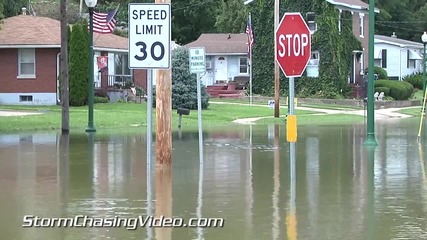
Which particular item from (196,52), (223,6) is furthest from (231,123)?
(223,6)

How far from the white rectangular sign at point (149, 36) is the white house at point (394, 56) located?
2686 inches

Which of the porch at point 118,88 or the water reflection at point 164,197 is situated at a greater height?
the porch at point 118,88

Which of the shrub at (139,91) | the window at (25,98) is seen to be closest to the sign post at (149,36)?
the window at (25,98)

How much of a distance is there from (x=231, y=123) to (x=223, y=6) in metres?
42.1

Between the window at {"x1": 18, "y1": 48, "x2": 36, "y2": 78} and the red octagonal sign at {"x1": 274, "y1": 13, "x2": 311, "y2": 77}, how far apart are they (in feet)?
116

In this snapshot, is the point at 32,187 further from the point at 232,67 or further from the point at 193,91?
the point at 232,67

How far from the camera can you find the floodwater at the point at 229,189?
10836mm

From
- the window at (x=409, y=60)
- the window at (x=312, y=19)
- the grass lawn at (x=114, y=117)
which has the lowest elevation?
the grass lawn at (x=114, y=117)

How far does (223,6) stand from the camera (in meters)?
77.8

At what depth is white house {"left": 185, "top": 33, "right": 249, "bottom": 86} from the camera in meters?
67.5

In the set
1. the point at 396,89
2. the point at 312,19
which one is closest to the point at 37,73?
the point at 312,19

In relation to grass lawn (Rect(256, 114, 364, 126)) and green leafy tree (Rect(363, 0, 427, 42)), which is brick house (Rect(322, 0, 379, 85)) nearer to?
grass lawn (Rect(256, 114, 364, 126))

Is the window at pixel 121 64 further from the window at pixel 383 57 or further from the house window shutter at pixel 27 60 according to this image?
the window at pixel 383 57

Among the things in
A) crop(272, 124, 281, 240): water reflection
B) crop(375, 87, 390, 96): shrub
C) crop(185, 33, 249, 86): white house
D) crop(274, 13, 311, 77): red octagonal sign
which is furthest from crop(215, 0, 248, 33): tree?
crop(274, 13, 311, 77): red octagonal sign
